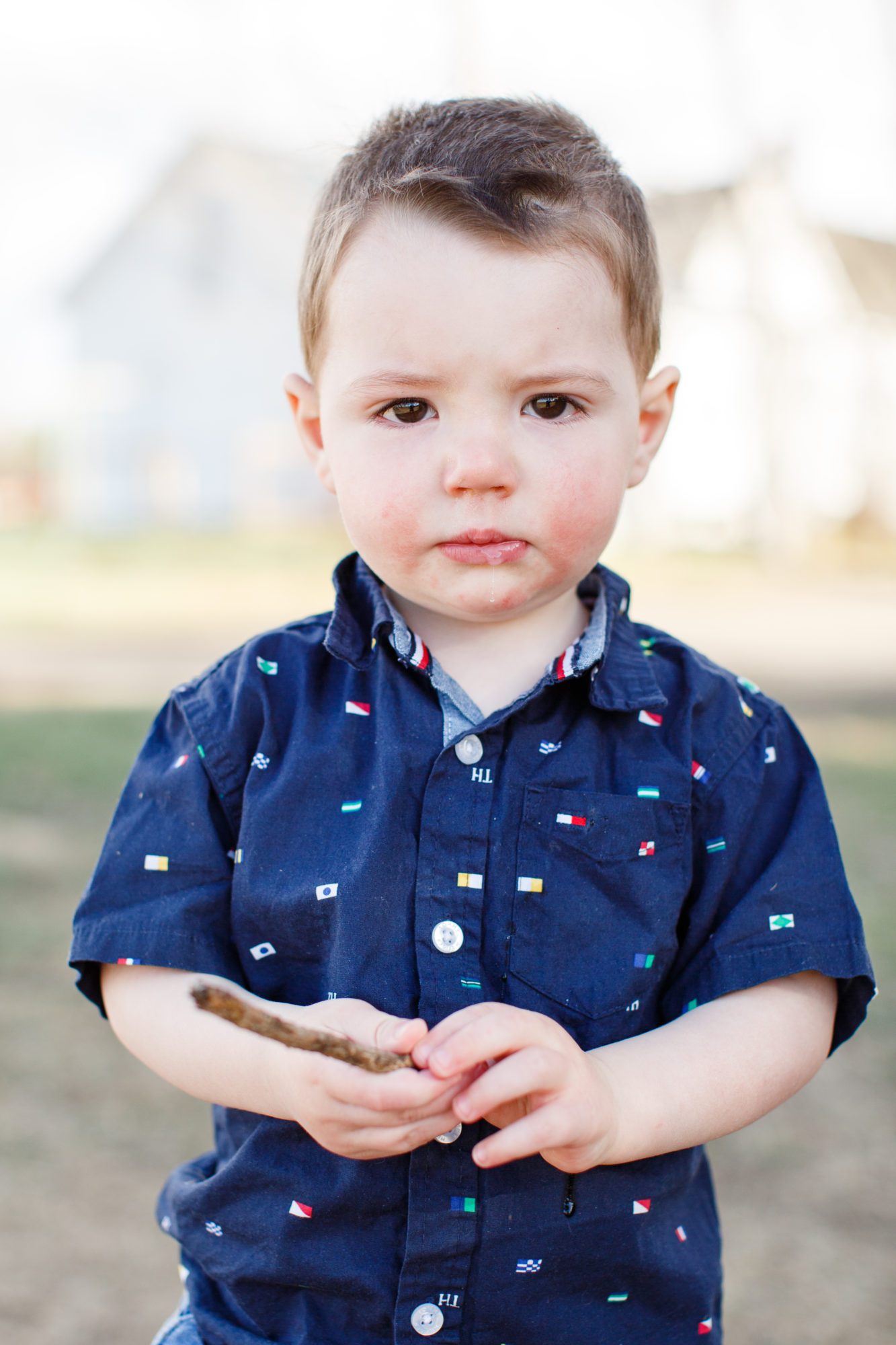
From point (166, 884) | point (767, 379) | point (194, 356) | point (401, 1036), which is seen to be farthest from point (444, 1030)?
point (767, 379)

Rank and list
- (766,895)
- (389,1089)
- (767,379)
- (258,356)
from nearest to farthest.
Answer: (389,1089)
(766,895)
(258,356)
(767,379)

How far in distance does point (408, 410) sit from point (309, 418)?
23 cm

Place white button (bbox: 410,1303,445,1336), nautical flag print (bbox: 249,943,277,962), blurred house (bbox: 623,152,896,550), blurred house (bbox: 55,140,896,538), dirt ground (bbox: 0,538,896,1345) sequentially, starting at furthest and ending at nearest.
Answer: blurred house (bbox: 623,152,896,550) → blurred house (bbox: 55,140,896,538) → dirt ground (bbox: 0,538,896,1345) → nautical flag print (bbox: 249,943,277,962) → white button (bbox: 410,1303,445,1336)

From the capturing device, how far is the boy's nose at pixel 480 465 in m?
1.27

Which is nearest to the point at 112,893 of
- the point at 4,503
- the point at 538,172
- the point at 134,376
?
the point at 538,172

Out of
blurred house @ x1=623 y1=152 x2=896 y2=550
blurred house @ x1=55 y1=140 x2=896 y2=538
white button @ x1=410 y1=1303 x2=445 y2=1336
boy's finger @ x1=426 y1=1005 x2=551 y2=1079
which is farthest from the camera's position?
blurred house @ x1=623 y1=152 x2=896 y2=550

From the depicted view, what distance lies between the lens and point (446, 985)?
4.18 feet

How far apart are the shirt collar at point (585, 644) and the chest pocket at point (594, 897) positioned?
123 millimetres

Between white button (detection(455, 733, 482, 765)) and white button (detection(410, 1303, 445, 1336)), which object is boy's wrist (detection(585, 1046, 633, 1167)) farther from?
white button (detection(455, 733, 482, 765))

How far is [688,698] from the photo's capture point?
4.72 ft

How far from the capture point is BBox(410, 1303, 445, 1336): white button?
1252 millimetres

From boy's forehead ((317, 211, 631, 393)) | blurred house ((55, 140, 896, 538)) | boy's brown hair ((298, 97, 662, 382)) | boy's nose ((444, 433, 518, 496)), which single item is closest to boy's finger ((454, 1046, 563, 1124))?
boy's nose ((444, 433, 518, 496))

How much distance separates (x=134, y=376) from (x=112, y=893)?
17372mm

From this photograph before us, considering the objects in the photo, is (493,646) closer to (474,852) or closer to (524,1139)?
(474,852)
